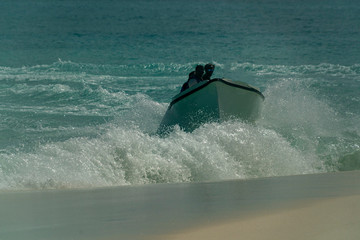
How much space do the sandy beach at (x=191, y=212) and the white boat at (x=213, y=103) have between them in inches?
138

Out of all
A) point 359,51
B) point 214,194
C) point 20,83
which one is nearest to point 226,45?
point 359,51

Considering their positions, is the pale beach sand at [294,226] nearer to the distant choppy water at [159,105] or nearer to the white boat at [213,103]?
the distant choppy water at [159,105]

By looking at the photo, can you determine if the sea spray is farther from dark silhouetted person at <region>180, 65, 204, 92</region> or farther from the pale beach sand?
the pale beach sand

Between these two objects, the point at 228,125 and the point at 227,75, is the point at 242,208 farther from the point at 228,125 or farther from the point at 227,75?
the point at 227,75

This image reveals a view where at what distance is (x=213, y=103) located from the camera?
10602 millimetres

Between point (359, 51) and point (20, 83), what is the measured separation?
14988mm

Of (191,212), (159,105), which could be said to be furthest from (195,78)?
(191,212)

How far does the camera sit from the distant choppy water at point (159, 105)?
29.1 feet

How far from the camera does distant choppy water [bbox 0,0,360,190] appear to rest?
8.88m

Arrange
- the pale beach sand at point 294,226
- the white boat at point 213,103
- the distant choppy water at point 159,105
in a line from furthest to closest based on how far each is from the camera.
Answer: the white boat at point 213,103
the distant choppy water at point 159,105
the pale beach sand at point 294,226

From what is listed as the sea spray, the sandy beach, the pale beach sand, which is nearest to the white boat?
the sea spray

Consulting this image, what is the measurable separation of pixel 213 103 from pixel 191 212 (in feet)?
17.3

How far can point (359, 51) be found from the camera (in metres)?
27.1

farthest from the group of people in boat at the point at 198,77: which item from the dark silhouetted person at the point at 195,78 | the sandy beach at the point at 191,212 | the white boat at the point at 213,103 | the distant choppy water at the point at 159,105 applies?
the sandy beach at the point at 191,212
